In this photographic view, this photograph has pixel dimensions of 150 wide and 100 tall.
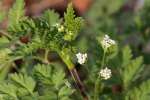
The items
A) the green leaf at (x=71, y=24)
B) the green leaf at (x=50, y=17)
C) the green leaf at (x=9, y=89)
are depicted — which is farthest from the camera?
the green leaf at (x=50, y=17)

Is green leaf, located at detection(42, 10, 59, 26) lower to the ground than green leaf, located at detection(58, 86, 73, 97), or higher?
higher

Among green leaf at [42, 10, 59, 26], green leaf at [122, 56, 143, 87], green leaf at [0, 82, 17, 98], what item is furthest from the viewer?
green leaf at [122, 56, 143, 87]

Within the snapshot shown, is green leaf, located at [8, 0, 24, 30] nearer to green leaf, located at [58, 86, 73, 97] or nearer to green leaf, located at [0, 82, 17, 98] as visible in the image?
green leaf, located at [0, 82, 17, 98]

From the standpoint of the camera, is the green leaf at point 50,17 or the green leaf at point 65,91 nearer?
the green leaf at point 65,91

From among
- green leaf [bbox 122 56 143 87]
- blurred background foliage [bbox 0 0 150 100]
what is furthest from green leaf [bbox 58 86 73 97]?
green leaf [bbox 122 56 143 87]

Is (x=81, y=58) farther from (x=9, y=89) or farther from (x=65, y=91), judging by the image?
(x=9, y=89)

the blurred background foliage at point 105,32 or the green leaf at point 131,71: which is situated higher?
the blurred background foliage at point 105,32

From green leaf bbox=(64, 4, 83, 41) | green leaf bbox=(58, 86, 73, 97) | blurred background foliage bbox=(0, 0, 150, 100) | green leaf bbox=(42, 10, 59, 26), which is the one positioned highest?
blurred background foliage bbox=(0, 0, 150, 100)

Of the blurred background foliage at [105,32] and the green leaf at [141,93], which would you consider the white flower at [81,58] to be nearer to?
the blurred background foliage at [105,32]

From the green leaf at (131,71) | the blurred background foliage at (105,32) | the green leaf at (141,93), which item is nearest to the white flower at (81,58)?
the blurred background foliage at (105,32)

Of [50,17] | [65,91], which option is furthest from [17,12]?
[65,91]

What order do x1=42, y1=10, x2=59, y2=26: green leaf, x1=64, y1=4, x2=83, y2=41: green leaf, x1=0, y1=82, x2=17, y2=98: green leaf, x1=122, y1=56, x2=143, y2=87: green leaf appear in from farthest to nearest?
1. x1=122, y1=56, x2=143, y2=87: green leaf
2. x1=42, y1=10, x2=59, y2=26: green leaf
3. x1=0, y1=82, x2=17, y2=98: green leaf
4. x1=64, y1=4, x2=83, y2=41: green leaf
